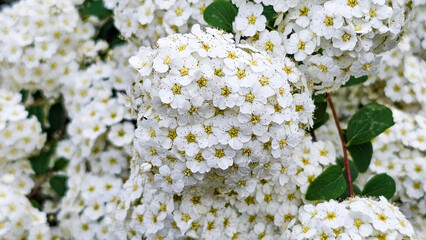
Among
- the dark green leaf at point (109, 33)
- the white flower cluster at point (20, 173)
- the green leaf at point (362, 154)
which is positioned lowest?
the white flower cluster at point (20, 173)

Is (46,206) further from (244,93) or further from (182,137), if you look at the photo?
(244,93)

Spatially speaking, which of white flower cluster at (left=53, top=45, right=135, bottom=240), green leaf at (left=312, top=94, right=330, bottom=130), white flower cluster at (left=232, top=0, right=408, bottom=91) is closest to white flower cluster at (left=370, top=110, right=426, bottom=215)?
green leaf at (left=312, top=94, right=330, bottom=130)

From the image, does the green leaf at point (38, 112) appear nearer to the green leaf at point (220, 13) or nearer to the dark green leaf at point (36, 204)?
the dark green leaf at point (36, 204)

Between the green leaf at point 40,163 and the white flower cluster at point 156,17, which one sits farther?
the green leaf at point 40,163

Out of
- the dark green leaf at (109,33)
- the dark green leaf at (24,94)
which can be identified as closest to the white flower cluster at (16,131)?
the dark green leaf at (24,94)

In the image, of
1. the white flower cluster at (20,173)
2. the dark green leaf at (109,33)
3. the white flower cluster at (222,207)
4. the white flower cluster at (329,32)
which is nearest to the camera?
the white flower cluster at (329,32)

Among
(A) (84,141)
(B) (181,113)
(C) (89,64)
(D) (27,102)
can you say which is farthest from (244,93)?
(D) (27,102)

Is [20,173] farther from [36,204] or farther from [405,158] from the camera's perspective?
[405,158]
